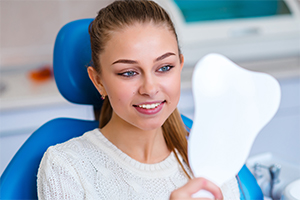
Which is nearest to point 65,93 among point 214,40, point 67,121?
point 67,121

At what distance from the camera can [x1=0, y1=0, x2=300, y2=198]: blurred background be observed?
2.10 metres

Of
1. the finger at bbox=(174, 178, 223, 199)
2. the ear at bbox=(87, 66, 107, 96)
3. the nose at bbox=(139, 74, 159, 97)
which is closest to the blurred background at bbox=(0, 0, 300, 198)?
the ear at bbox=(87, 66, 107, 96)

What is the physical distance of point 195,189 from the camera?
1.80 feet

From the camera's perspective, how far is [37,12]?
2225mm

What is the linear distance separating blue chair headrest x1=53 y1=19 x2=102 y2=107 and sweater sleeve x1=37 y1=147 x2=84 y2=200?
0.71 ft

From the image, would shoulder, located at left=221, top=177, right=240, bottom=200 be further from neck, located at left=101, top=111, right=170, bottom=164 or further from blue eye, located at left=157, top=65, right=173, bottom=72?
blue eye, located at left=157, top=65, right=173, bottom=72

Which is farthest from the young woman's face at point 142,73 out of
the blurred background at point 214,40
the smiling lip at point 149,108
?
the blurred background at point 214,40

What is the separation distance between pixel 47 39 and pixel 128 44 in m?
1.69

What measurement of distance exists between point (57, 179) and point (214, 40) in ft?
5.12

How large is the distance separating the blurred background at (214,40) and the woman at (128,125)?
1045 mm

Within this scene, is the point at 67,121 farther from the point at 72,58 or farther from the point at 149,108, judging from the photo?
the point at 149,108

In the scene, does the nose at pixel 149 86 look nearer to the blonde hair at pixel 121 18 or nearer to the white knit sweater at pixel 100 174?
the blonde hair at pixel 121 18

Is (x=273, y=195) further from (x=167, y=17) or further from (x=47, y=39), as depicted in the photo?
(x=47, y=39)

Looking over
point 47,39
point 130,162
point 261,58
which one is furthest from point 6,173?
point 261,58
